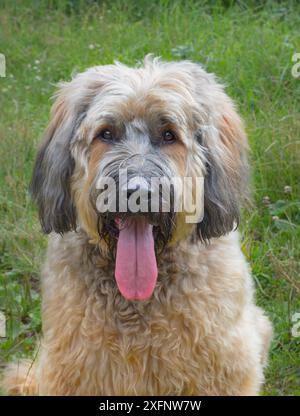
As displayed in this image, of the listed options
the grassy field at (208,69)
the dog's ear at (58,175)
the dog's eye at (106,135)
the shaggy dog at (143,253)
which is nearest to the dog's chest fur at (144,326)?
the shaggy dog at (143,253)

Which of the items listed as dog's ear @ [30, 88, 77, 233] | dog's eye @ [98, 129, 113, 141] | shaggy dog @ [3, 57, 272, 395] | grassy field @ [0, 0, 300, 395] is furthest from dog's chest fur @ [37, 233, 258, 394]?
grassy field @ [0, 0, 300, 395]

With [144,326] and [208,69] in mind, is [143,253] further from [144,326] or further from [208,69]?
[208,69]

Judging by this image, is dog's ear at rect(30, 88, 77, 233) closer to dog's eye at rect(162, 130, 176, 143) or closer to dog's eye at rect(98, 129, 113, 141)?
dog's eye at rect(98, 129, 113, 141)

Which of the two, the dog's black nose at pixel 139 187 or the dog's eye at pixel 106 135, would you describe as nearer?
the dog's black nose at pixel 139 187

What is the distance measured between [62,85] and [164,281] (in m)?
0.98

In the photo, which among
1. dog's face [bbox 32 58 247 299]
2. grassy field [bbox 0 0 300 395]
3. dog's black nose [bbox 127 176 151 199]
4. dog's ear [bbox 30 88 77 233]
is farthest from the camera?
grassy field [bbox 0 0 300 395]

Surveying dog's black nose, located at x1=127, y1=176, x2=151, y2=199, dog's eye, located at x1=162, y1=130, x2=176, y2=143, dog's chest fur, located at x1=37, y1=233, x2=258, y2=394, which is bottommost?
dog's chest fur, located at x1=37, y1=233, x2=258, y2=394

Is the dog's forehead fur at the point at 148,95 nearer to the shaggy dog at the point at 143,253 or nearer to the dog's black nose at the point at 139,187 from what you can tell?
the shaggy dog at the point at 143,253

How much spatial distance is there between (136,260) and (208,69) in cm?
340

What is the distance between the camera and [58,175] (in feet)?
13.1

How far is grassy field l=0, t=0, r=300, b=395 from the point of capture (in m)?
5.16

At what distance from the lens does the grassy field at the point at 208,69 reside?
516 cm

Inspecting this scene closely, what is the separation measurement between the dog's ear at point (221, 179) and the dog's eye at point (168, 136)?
182 millimetres

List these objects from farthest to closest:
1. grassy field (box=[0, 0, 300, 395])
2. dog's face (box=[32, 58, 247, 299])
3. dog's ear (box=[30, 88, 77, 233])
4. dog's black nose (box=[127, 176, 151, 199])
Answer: grassy field (box=[0, 0, 300, 395]), dog's ear (box=[30, 88, 77, 233]), dog's face (box=[32, 58, 247, 299]), dog's black nose (box=[127, 176, 151, 199])
